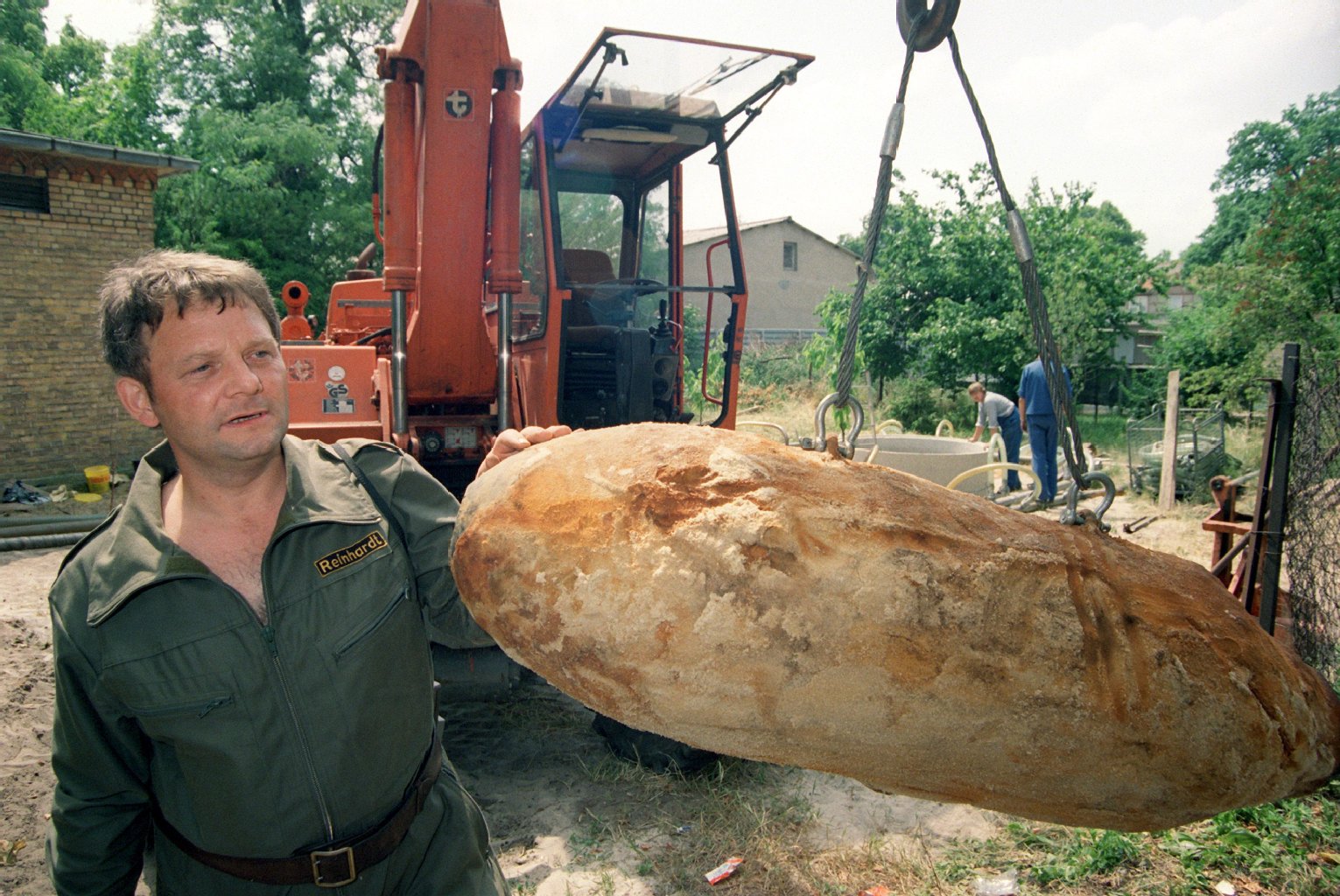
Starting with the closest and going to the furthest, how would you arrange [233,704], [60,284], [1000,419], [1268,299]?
[233,704] → [60,284] → [1000,419] → [1268,299]

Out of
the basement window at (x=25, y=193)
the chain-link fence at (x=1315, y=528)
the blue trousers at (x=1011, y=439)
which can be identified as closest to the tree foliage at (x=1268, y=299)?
the blue trousers at (x=1011, y=439)

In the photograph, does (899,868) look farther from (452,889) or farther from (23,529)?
(23,529)

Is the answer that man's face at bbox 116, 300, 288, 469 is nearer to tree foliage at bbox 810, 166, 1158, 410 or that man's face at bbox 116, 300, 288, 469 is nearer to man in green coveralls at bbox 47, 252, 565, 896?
man in green coveralls at bbox 47, 252, 565, 896

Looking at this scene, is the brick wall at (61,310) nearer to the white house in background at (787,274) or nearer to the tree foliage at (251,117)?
the tree foliage at (251,117)

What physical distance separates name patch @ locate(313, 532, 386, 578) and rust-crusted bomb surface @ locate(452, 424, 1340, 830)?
330 mm

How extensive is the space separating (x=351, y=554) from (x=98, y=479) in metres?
10.3

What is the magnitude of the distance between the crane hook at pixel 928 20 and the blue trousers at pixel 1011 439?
376 inches

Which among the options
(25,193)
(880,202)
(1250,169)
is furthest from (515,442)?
(1250,169)

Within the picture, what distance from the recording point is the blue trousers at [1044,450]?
958 centimetres

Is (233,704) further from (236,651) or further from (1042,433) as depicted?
(1042,433)

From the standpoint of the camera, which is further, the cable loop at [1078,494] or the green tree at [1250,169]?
the green tree at [1250,169]

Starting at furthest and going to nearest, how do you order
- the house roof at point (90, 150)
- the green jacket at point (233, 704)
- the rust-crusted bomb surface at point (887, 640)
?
the house roof at point (90, 150)
the green jacket at point (233, 704)
the rust-crusted bomb surface at point (887, 640)

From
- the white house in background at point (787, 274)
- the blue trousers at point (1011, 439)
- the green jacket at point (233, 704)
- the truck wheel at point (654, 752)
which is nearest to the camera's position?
the green jacket at point (233, 704)

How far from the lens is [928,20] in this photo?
1967 mm
